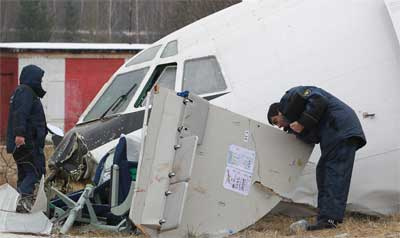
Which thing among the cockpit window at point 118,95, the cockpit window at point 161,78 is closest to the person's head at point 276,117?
the cockpit window at point 161,78

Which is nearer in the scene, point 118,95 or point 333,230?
point 333,230

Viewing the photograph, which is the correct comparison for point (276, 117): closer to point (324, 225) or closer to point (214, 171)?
point (214, 171)

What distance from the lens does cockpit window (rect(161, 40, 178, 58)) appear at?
8.62 m

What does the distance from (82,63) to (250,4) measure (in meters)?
13.0

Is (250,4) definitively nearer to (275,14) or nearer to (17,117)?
(275,14)

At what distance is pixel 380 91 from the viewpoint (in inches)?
301

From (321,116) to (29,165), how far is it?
10.4 feet

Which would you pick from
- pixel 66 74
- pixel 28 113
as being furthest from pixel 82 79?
pixel 28 113

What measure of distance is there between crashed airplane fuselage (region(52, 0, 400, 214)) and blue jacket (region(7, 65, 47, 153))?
0.32 m

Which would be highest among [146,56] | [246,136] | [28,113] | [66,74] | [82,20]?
[146,56]

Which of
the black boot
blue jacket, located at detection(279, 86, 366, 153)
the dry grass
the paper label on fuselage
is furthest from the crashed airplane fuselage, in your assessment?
the paper label on fuselage

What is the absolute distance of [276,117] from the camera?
7.39m

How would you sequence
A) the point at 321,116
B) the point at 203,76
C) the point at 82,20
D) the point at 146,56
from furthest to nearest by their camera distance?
the point at 82,20 < the point at 146,56 < the point at 203,76 < the point at 321,116

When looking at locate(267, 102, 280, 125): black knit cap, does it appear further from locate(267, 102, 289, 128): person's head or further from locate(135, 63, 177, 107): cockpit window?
locate(135, 63, 177, 107): cockpit window
